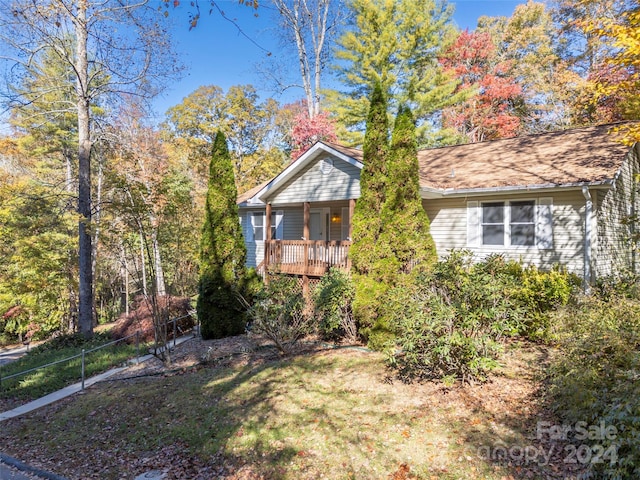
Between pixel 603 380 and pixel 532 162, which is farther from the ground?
pixel 532 162

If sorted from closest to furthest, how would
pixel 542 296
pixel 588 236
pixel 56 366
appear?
1. pixel 542 296
2. pixel 588 236
3. pixel 56 366

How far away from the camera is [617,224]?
10016 mm

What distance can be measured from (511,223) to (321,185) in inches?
244

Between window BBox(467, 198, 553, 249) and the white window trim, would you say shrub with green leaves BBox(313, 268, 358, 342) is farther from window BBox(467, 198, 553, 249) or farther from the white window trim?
the white window trim

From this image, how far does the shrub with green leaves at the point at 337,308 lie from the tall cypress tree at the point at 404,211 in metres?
1.36

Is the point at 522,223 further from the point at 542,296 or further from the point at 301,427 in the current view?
the point at 301,427

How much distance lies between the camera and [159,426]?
5348 mm

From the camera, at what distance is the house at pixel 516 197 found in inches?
343

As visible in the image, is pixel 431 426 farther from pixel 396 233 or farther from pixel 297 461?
pixel 396 233

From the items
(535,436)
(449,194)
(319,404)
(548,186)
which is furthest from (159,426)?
(548,186)

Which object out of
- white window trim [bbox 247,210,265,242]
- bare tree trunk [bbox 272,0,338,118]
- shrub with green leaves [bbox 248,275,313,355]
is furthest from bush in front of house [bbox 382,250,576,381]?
bare tree trunk [bbox 272,0,338,118]

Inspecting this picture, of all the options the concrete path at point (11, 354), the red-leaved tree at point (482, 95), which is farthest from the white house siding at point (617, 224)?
the concrete path at point (11, 354)

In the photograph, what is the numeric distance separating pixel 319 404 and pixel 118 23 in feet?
44.7

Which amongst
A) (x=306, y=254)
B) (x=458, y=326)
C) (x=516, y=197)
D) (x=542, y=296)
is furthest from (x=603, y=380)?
(x=306, y=254)
